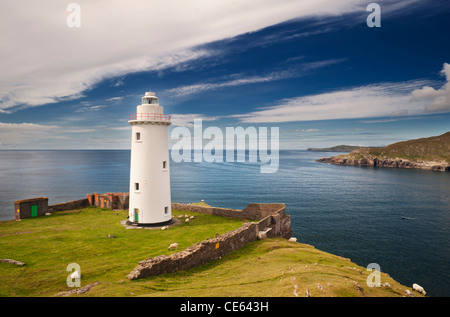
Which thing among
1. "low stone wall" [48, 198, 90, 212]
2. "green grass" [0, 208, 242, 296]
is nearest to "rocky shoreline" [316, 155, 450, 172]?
"green grass" [0, 208, 242, 296]

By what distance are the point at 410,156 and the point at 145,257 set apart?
195 metres

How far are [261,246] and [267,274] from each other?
8413 millimetres

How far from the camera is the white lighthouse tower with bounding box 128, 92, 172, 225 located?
27047 millimetres

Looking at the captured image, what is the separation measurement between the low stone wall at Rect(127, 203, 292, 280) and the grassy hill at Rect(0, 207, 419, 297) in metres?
0.51

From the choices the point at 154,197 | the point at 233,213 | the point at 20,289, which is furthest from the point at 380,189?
the point at 20,289

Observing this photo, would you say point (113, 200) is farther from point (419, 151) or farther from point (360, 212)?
point (419, 151)

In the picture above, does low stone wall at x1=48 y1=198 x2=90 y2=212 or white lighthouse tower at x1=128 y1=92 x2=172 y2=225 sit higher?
white lighthouse tower at x1=128 y1=92 x2=172 y2=225

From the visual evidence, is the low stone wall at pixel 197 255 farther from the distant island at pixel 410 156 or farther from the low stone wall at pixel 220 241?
the distant island at pixel 410 156

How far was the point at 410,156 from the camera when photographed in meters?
170

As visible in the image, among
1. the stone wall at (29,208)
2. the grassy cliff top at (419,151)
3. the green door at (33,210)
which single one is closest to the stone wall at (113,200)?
the stone wall at (29,208)

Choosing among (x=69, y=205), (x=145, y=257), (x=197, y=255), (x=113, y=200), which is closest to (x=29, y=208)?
(x=69, y=205)

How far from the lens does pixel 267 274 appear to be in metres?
15.2

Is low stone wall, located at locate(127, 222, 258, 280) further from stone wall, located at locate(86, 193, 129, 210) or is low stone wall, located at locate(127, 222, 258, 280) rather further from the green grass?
stone wall, located at locate(86, 193, 129, 210)

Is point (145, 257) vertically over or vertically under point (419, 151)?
under
